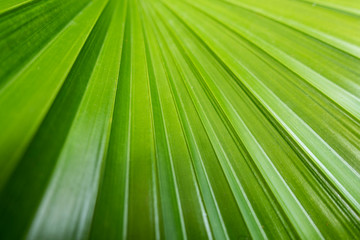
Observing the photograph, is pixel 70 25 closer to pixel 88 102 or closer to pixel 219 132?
pixel 88 102

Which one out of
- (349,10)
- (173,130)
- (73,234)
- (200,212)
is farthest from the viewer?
(349,10)

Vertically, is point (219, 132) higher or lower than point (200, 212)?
higher

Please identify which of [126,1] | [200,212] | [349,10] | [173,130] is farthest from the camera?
[126,1]

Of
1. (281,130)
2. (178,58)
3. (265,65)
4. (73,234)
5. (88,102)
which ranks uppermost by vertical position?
(178,58)

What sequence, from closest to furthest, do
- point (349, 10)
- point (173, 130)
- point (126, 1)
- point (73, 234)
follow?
point (73, 234) → point (173, 130) → point (349, 10) → point (126, 1)

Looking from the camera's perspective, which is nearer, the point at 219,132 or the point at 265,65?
the point at 219,132

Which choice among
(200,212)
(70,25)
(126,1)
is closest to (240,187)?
(200,212)

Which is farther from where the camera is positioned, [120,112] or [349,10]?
[349,10]

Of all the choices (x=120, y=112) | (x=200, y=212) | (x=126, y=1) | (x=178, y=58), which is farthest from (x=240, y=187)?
(x=126, y=1)

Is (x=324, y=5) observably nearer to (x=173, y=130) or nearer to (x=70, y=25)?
(x=173, y=130)
